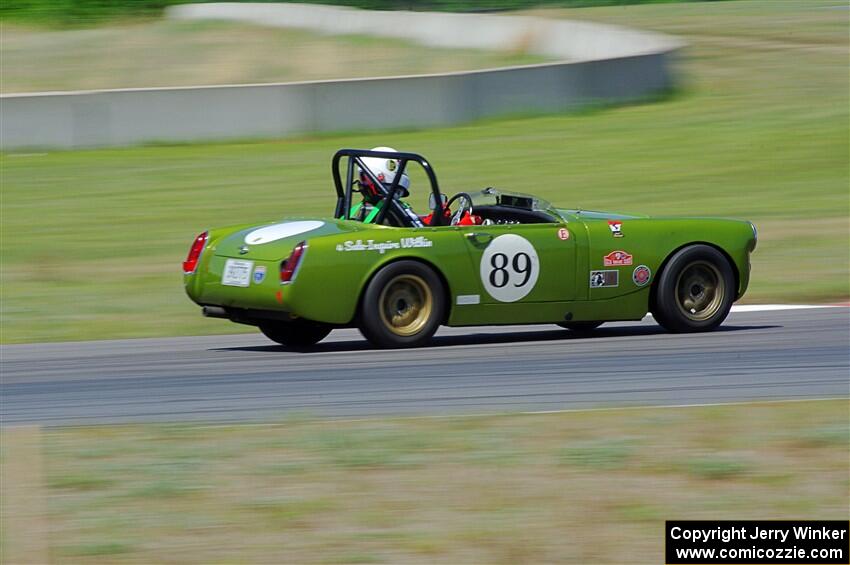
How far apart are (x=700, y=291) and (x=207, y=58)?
19.2 m

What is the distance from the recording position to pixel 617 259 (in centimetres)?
988

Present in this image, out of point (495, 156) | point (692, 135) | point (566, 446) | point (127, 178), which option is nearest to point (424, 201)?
point (495, 156)

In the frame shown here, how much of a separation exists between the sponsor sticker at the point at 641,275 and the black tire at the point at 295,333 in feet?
7.12

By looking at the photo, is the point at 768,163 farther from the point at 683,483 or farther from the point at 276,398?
the point at 683,483

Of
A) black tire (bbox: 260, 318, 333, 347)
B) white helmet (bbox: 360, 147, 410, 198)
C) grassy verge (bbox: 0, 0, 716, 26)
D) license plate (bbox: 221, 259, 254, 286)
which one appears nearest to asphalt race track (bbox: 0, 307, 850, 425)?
black tire (bbox: 260, 318, 333, 347)

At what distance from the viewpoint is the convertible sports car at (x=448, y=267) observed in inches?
358

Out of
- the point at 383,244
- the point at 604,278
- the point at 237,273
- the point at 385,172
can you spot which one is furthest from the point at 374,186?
the point at 604,278

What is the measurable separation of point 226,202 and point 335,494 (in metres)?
12.1

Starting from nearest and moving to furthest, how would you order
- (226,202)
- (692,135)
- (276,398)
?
(276,398)
(226,202)
(692,135)

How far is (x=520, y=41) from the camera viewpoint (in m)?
27.6

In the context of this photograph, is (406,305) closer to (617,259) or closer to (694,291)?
(617,259)

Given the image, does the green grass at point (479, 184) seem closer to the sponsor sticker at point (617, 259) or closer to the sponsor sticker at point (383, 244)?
the sponsor sticker at point (383, 244)

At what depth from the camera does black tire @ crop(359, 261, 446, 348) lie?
9195mm

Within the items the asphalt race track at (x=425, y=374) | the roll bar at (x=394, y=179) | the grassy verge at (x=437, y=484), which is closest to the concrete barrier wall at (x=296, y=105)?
the asphalt race track at (x=425, y=374)
